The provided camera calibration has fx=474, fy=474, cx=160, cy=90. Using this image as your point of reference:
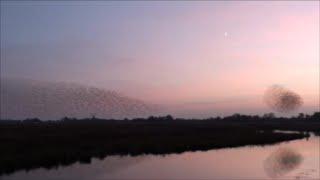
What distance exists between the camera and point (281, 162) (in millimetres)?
35594

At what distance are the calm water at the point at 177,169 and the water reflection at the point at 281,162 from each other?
0.24 metres

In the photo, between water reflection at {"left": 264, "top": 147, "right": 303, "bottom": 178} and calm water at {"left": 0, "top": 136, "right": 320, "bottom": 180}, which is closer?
calm water at {"left": 0, "top": 136, "right": 320, "bottom": 180}

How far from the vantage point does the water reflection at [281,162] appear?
99.0 feet

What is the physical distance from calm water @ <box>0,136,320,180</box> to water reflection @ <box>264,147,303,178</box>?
237mm

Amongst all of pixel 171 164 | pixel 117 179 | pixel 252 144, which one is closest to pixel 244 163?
pixel 171 164

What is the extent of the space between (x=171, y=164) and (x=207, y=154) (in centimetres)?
901

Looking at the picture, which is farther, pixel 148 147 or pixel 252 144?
pixel 252 144

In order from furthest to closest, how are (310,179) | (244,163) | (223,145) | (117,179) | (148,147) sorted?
(223,145) → (148,147) → (244,163) → (117,179) → (310,179)

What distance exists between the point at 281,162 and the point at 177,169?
8945 millimetres

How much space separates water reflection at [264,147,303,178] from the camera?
30188mm

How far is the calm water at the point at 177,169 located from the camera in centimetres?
2781

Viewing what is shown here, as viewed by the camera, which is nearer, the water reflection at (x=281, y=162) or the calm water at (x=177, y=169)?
the calm water at (x=177, y=169)

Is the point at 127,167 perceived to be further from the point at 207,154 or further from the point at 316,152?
the point at 316,152

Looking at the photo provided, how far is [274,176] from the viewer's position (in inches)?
1093
